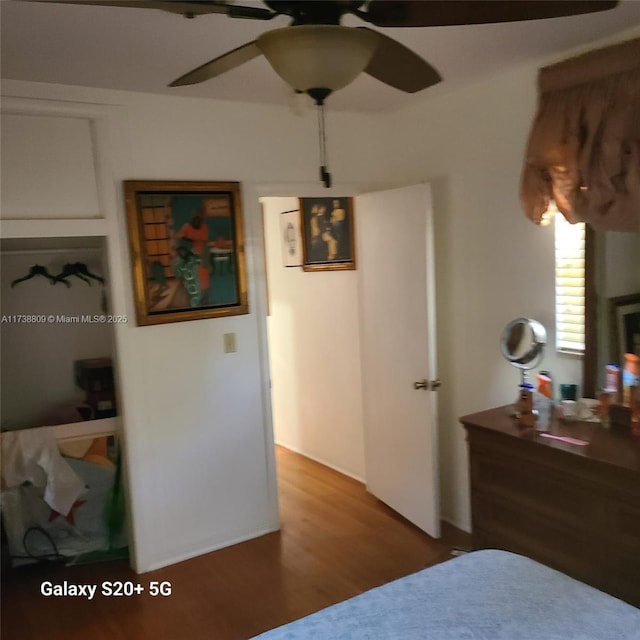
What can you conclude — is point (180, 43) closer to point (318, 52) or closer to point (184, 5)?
point (184, 5)

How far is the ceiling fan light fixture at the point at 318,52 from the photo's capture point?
1.33 meters

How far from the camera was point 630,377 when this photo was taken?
2.44 metres

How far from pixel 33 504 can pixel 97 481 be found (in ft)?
1.09

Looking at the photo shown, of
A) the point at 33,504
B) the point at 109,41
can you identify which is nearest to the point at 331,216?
the point at 109,41

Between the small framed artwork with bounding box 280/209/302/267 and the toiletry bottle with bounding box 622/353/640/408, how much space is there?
236cm

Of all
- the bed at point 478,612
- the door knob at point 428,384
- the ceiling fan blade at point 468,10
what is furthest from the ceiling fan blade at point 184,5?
the door knob at point 428,384

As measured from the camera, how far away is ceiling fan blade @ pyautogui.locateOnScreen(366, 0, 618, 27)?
133 cm

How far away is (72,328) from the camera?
141 inches

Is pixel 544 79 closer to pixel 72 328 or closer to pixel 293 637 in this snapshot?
pixel 293 637

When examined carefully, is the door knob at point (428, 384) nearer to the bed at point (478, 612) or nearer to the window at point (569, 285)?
the window at point (569, 285)

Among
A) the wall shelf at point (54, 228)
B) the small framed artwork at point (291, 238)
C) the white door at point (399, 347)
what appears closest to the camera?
the wall shelf at point (54, 228)

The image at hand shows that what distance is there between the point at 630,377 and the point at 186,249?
2055 mm

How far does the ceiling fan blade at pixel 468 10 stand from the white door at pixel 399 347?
1.66 meters

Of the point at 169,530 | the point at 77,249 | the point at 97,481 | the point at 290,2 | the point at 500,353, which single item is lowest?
the point at 169,530
